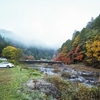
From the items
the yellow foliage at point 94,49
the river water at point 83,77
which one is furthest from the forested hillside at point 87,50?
the river water at point 83,77

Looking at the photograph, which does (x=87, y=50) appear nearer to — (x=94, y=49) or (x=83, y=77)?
(x=94, y=49)

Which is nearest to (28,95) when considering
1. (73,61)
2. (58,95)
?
(58,95)

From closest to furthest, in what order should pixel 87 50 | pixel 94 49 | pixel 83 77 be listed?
pixel 83 77 < pixel 94 49 < pixel 87 50

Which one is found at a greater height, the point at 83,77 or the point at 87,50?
the point at 87,50

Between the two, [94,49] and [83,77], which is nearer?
[83,77]

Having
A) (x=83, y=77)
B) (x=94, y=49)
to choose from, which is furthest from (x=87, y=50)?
(x=83, y=77)

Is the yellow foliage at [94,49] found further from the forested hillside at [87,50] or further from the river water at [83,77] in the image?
the river water at [83,77]

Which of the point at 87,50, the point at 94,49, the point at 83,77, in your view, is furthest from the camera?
the point at 87,50

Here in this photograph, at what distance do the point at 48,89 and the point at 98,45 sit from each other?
159 feet

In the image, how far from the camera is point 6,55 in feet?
359

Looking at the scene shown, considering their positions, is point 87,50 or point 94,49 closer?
point 94,49

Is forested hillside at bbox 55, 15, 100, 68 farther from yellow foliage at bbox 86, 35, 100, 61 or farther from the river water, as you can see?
the river water

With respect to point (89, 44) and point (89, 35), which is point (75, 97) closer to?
point (89, 44)

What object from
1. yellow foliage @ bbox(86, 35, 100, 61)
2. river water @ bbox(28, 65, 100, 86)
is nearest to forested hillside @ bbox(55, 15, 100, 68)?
yellow foliage @ bbox(86, 35, 100, 61)
